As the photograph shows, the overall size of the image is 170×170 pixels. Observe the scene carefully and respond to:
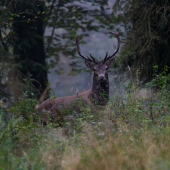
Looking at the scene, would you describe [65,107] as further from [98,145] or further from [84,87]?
[98,145]

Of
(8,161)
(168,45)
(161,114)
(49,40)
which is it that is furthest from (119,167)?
(49,40)

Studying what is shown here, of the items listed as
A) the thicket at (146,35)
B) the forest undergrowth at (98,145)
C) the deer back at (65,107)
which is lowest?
the deer back at (65,107)

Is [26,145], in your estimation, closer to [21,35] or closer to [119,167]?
[119,167]

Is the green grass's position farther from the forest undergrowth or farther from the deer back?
the deer back

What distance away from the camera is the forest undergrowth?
274 cm

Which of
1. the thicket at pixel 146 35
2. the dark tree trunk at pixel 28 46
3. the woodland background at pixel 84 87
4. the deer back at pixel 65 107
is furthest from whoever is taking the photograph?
the dark tree trunk at pixel 28 46

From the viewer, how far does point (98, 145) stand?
3.28 meters

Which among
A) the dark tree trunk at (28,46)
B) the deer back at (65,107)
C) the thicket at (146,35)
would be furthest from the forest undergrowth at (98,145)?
the dark tree trunk at (28,46)

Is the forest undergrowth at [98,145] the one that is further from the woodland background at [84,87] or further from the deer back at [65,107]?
the deer back at [65,107]

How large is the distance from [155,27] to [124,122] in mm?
5105

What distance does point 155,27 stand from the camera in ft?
27.2

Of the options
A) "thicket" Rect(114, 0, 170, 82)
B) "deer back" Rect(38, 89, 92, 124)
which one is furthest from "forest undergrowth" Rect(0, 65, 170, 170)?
"thicket" Rect(114, 0, 170, 82)

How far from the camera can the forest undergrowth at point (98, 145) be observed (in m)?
2.74

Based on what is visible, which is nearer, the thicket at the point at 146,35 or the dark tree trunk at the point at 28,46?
the thicket at the point at 146,35
